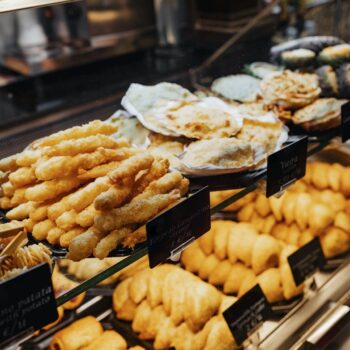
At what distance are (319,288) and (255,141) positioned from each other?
27.6 inches

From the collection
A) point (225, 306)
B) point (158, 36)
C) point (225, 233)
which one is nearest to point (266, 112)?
point (225, 233)

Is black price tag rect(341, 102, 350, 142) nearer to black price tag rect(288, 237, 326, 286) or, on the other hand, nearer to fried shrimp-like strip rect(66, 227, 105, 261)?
black price tag rect(288, 237, 326, 286)

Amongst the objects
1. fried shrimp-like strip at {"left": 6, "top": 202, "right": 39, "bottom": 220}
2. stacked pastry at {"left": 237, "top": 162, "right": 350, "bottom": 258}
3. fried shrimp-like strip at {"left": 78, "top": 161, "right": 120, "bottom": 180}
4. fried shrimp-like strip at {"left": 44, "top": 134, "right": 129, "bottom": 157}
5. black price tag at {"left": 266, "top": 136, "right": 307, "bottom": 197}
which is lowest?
stacked pastry at {"left": 237, "top": 162, "right": 350, "bottom": 258}

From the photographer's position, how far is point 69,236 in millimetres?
1135

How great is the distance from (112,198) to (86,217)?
0.27ft

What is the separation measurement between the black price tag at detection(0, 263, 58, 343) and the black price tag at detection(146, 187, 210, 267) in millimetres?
248

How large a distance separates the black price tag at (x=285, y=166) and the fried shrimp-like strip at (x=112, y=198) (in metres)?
0.42

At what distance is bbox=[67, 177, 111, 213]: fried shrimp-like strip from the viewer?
3.86ft

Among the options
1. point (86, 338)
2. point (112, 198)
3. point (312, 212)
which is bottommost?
point (86, 338)

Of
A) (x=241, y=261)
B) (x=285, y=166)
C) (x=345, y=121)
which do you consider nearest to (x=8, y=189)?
(x=285, y=166)

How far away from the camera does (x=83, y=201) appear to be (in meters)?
1.18

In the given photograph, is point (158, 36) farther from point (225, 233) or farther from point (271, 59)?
point (225, 233)

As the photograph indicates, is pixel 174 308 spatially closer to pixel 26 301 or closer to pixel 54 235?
pixel 54 235

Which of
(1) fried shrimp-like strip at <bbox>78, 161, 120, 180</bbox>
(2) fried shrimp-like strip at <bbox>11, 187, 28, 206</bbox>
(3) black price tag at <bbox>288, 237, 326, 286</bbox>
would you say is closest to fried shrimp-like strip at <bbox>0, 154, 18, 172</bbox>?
(2) fried shrimp-like strip at <bbox>11, 187, 28, 206</bbox>
